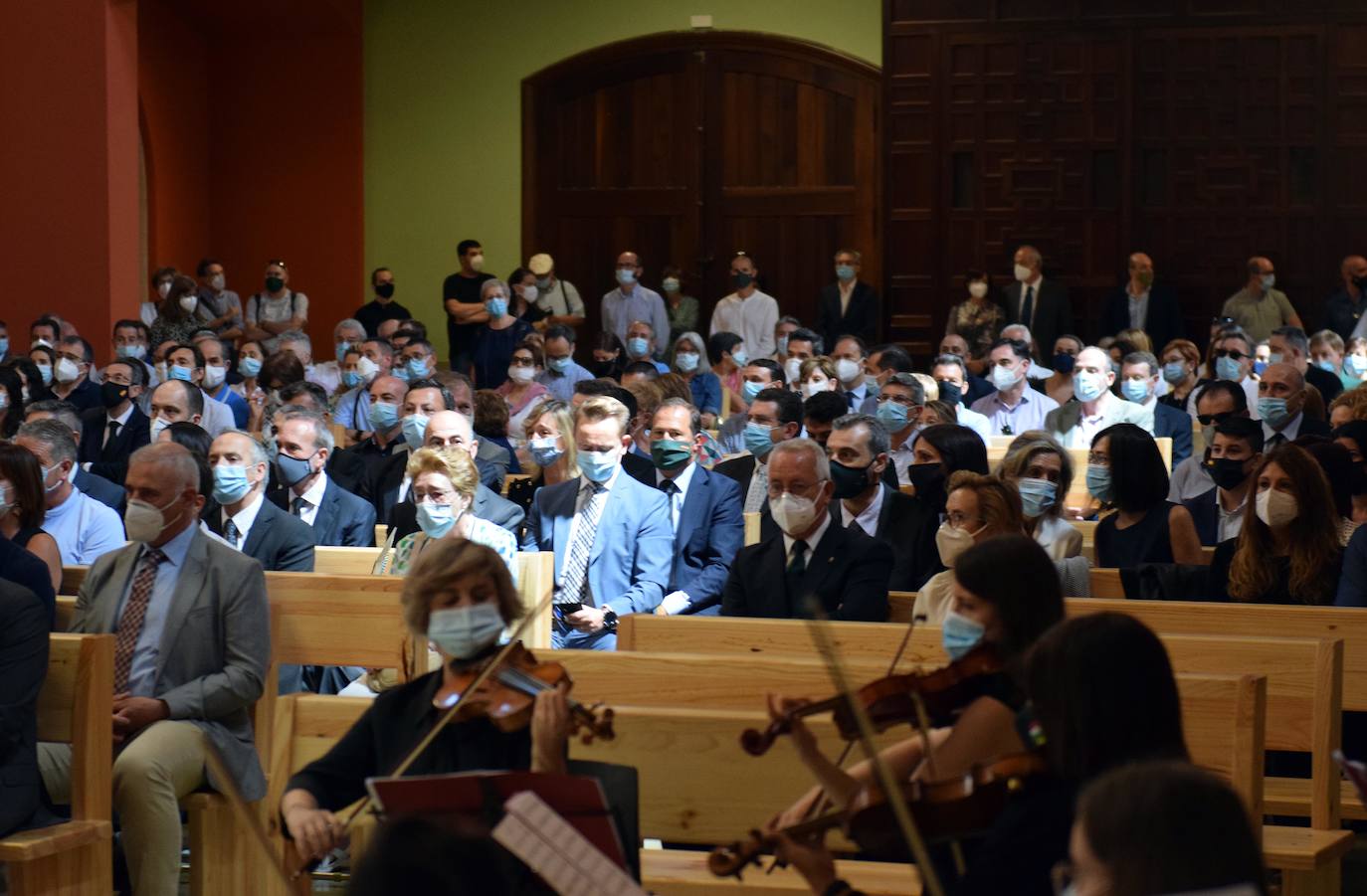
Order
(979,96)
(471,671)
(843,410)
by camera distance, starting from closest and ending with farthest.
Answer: (471,671) → (843,410) → (979,96)

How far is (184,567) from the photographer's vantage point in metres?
4.63

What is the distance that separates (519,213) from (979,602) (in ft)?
50.1

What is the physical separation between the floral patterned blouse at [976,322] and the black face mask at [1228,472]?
8432 mm

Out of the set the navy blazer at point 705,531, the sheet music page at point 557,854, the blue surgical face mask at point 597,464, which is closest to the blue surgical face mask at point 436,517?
the blue surgical face mask at point 597,464

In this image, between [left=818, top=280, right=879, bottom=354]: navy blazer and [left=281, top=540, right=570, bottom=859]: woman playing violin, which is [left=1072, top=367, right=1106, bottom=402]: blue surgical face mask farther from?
[left=281, top=540, right=570, bottom=859]: woman playing violin

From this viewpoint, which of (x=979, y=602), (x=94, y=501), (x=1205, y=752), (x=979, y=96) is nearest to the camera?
(x=979, y=602)

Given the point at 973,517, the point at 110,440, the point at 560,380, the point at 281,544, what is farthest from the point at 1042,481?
the point at 560,380

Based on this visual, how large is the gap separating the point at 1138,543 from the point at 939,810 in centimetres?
364

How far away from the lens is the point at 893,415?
826cm

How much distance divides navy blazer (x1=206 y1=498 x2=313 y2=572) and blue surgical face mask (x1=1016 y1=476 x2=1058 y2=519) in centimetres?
222

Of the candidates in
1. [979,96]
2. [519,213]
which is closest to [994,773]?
[979,96]

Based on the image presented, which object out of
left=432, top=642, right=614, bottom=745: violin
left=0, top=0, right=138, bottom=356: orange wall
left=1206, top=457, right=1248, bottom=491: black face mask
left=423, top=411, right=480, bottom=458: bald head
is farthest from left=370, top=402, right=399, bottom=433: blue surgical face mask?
left=0, top=0, right=138, bottom=356: orange wall

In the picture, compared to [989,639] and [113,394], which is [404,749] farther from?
[113,394]

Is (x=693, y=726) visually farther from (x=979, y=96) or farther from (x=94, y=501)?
(x=979, y=96)
